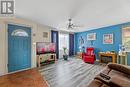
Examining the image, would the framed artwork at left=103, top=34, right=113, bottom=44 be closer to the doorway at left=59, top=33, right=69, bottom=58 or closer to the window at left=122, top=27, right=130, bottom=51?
the window at left=122, top=27, right=130, bottom=51

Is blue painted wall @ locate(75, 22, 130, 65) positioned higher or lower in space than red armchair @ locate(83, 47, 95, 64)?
higher

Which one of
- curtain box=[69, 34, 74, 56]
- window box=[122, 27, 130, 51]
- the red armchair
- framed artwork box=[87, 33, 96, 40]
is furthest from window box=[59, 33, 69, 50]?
window box=[122, 27, 130, 51]

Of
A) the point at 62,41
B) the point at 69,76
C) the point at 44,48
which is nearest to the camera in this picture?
the point at 69,76

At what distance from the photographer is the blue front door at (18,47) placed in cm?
412

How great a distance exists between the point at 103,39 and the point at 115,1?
12.3 feet

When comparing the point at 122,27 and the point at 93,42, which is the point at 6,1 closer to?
the point at 122,27

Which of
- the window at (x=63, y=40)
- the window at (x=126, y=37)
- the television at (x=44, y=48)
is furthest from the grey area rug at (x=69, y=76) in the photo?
the window at (x=63, y=40)

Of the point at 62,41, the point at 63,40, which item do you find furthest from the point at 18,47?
the point at 63,40

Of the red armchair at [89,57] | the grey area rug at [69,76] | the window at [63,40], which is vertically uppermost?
the window at [63,40]

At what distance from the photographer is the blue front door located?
412 cm

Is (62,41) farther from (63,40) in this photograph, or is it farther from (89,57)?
(89,57)

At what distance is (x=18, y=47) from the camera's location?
4.38 metres

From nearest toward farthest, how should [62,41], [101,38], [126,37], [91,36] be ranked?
1. [126,37]
2. [101,38]
3. [91,36]
4. [62,41]

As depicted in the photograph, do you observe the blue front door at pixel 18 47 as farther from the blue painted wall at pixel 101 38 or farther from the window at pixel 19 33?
the blue painted wall at pixel 101 38
